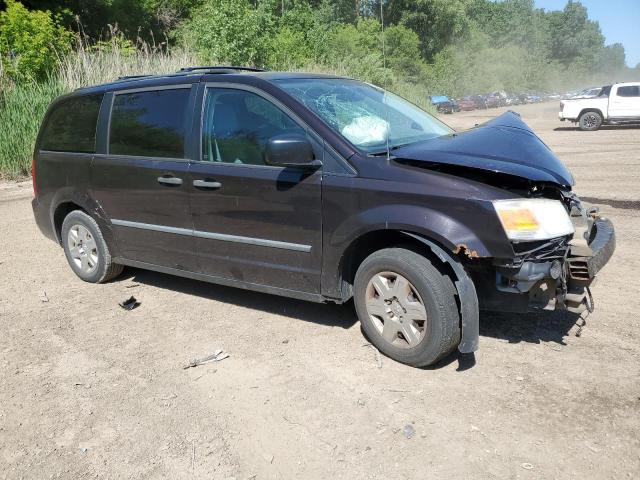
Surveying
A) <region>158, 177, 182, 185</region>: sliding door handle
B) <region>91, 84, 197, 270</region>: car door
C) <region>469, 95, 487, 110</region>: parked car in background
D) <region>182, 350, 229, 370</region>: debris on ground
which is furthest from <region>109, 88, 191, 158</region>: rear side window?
<region>469, 95, 487, 110</region>: parked car in background

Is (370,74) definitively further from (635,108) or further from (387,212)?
(387,212)

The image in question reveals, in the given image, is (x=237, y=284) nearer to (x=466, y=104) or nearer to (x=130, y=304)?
(x=130, y=304)

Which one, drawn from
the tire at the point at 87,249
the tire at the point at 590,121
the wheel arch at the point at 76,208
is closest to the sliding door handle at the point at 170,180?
the wheel arch at the point at 76,208

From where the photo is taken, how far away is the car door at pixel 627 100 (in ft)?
68.0

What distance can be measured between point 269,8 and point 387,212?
82.3ft

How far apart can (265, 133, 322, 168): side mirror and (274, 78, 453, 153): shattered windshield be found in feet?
0.92

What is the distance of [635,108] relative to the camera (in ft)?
68.0

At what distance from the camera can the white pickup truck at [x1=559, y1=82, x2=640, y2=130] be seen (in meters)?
20.8

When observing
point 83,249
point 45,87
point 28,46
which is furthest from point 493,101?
point 83,249

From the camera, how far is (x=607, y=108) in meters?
21.2

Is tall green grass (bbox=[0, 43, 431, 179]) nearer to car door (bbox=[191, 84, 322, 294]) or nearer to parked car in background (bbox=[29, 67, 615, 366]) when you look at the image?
parked car in background (bbox=[29, 67, 615, 366])

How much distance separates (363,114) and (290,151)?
2.88 ft

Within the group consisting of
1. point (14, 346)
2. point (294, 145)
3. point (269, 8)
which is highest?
point (269, 8)

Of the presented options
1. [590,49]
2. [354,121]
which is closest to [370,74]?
[354,121]
